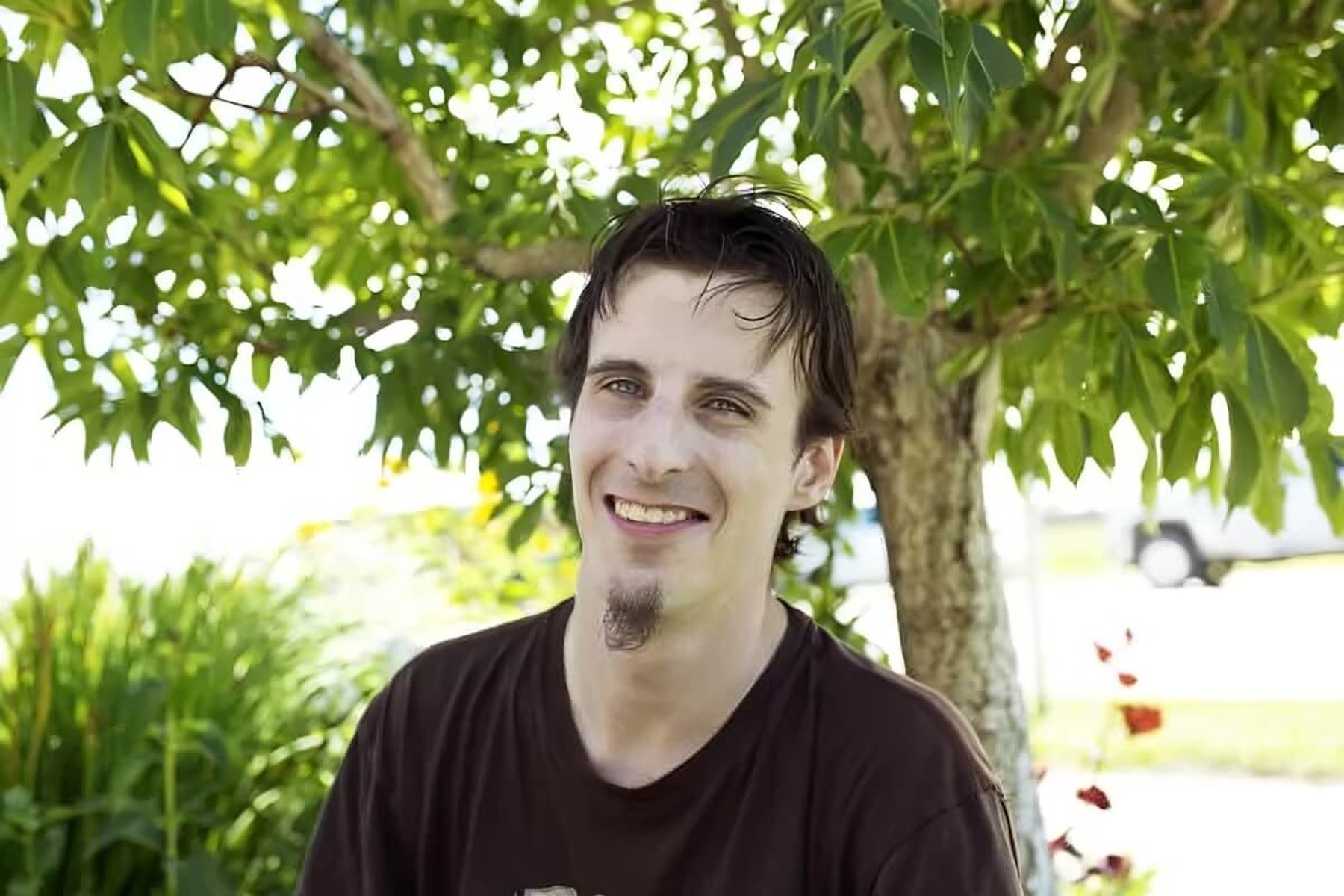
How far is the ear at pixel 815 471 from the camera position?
5.81ft

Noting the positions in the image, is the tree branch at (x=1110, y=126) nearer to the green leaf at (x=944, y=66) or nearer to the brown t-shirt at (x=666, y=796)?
the green leaf at (x=944, y=66)

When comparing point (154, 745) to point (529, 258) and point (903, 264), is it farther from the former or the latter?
point (903, 264)

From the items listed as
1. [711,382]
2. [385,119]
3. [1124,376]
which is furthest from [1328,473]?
[385,119]

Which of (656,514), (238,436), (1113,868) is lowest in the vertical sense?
(1113,868)

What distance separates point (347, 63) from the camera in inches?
100

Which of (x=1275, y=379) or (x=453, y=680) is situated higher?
(x=1275, y=379)

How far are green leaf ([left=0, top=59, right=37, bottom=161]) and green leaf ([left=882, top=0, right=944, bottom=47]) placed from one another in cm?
99

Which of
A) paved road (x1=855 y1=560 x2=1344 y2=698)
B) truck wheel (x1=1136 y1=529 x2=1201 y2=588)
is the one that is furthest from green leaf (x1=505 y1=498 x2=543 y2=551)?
truck wheel (x1=1136 y1=529 x2=1201 y2=588)

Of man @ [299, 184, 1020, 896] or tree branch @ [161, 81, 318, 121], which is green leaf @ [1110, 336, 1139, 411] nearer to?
man @ [299, 184, 1020, 896]

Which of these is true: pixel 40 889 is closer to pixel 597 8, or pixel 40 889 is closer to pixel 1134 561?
pixel 597 8

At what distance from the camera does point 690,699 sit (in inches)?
64.9

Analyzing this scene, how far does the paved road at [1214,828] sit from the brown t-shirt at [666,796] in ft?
9.21

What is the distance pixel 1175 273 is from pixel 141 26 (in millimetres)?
1171

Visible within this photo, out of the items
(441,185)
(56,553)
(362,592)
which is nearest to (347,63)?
(441,185)
